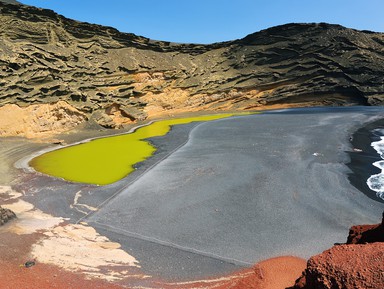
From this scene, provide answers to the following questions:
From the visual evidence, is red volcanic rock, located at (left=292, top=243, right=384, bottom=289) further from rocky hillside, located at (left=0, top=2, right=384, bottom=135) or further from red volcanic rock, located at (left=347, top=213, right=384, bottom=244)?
rocky hillside, located at (left=0, top=2, right=384, bottom=135)

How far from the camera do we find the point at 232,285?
7.86 metres

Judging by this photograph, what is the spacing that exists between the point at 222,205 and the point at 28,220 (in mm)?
7039

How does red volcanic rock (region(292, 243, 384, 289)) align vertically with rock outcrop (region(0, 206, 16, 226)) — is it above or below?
above

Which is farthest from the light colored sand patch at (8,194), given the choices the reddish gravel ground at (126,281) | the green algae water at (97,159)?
the reddish gravel ground at (126,281)

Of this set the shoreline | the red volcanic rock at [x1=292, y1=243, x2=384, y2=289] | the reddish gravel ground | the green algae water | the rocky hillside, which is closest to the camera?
the red volcanic rock at [x1=292, y1=243, x2=384, y2=289]

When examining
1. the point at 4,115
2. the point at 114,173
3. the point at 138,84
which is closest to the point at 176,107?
the point at 138,84

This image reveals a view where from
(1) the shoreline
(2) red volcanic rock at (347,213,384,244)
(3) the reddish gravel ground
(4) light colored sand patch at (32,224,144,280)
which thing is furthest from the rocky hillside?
(2) red volcanic rock at (347,213,384,244)

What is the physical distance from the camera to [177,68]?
1971 inches

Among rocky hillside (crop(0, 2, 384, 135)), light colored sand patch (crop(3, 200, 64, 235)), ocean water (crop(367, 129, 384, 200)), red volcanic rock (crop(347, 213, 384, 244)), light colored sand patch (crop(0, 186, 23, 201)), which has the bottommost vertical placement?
light colored sand patch (crop(3, 200, 64, 235))

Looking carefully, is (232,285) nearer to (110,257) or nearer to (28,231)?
(110,257)

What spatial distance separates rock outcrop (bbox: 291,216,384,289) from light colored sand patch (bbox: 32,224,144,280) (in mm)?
5092

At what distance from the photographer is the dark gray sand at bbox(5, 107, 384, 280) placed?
31.3 ft

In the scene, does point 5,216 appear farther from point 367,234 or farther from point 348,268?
point 367,234

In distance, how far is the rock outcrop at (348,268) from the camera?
4.62m
